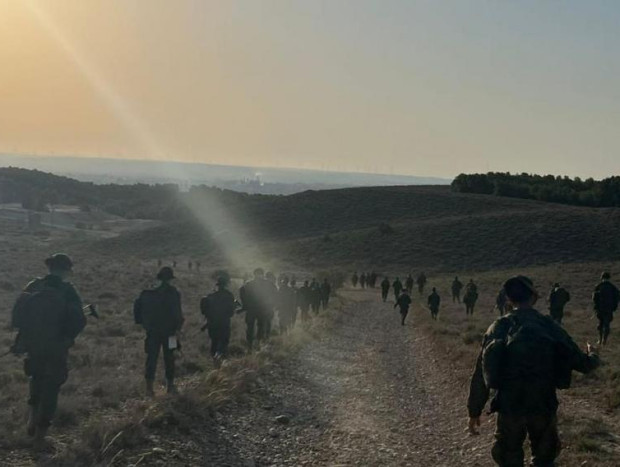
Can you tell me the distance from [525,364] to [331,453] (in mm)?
3837

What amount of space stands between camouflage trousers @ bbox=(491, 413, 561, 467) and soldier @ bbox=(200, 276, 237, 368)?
311 inches

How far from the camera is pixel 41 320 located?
26.0 ft

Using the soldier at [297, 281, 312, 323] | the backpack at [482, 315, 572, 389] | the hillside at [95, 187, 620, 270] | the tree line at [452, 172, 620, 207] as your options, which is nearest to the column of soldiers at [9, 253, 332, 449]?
the backpack at [482, 315, 572, 389]

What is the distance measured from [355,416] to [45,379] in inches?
182

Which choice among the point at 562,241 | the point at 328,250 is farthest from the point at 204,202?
the point at 562,241

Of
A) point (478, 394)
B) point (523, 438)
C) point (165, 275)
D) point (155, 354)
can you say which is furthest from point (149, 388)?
point (523, 438)

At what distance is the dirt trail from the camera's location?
338 inches

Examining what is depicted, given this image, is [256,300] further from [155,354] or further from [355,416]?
[355,416]

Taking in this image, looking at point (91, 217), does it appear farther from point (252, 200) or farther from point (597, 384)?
point (597, 384)

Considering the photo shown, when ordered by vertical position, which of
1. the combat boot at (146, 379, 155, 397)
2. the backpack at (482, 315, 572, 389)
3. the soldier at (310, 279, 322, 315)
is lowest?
the soldier at (310, 279, 322, 315)

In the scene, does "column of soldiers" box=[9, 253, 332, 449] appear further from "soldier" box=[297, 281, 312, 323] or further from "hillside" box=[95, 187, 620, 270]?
"hillside" box=[95, 187, 620, 270]

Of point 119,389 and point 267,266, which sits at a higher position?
point 119,389

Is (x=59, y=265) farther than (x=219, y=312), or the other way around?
(x=219, y=312)

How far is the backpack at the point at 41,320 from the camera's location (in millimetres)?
7934
